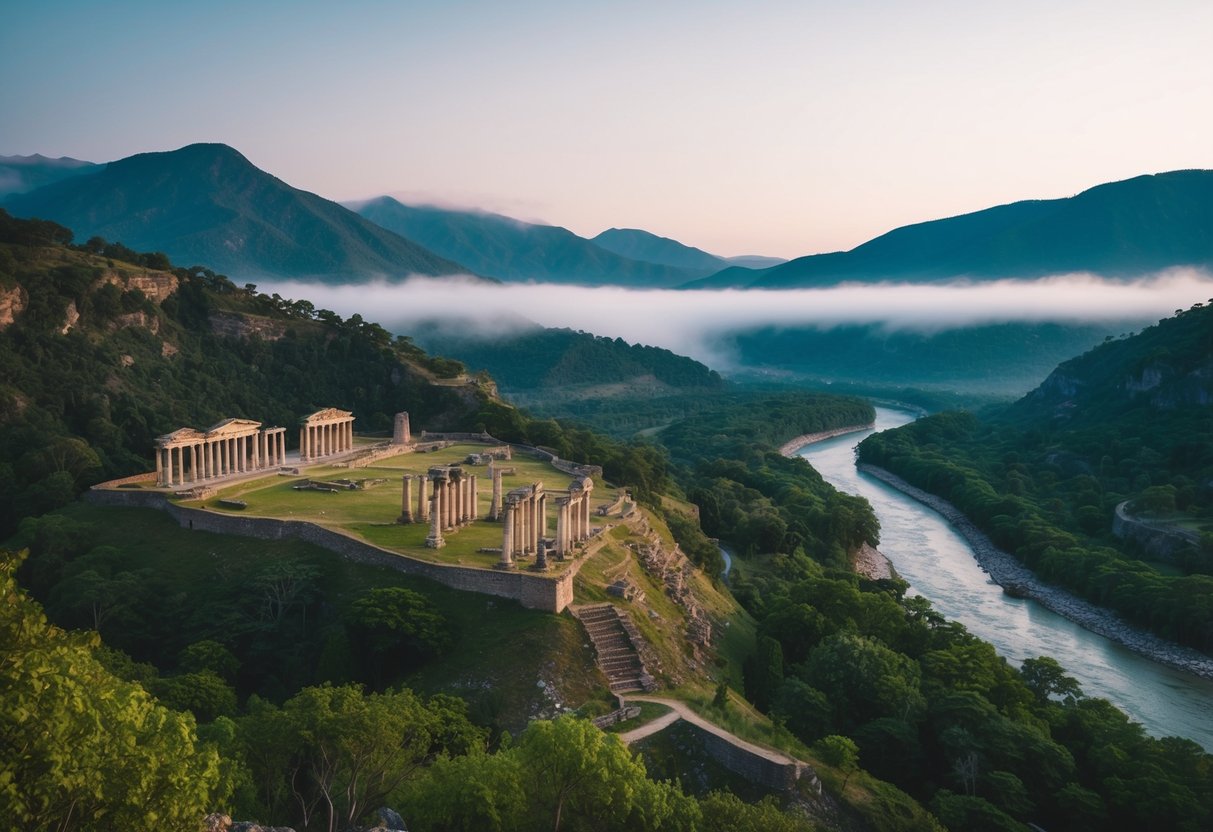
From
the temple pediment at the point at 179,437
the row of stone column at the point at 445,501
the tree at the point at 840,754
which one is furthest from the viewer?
the temple pediment at the point at 179,437

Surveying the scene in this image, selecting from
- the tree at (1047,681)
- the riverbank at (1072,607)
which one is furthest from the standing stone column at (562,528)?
the riverbank at (1072,607)

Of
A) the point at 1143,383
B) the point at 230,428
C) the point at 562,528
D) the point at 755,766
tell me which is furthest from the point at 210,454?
the point at 1143,383

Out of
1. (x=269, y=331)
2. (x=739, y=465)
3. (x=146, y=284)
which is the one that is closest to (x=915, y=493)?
(x=739, y=465)

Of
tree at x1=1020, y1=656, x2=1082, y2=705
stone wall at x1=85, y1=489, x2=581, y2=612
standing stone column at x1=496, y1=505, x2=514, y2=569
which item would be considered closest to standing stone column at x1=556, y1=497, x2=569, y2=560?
stone wall at x1=85, y1=489, x2=581, y2=612

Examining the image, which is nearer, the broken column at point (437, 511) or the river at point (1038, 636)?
the broken column at point (437, 511)

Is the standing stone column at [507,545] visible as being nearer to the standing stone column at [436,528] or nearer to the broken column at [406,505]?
the standing stone column at [436,528]

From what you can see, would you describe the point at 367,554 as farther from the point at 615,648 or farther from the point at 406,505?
the point at 615,648
